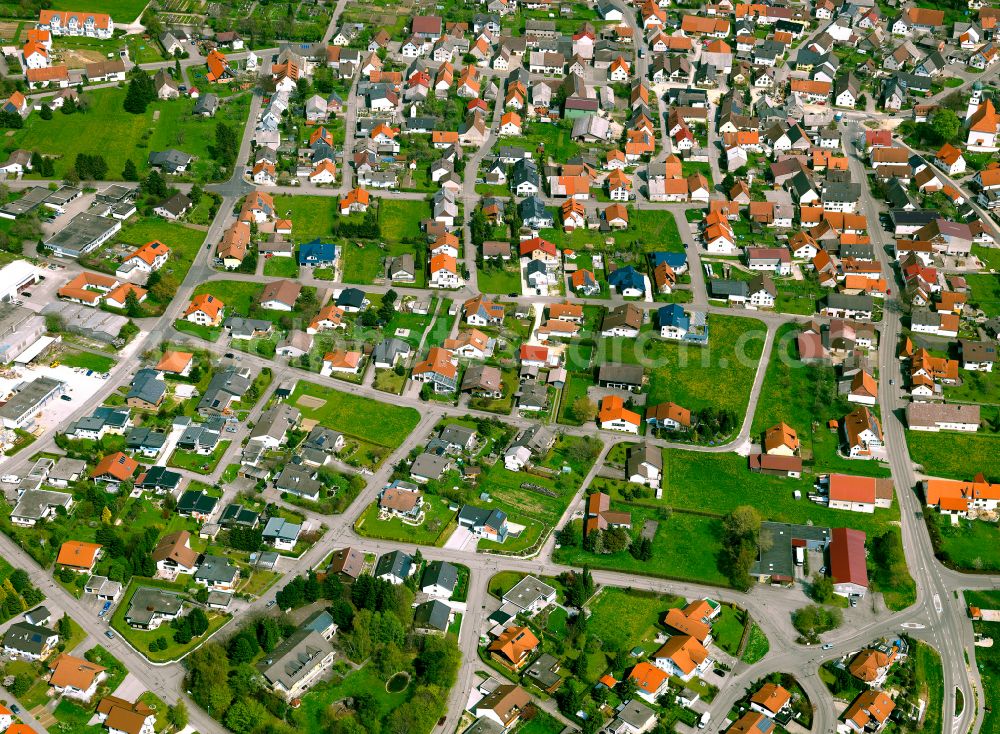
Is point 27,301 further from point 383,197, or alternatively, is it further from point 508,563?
point 508,563

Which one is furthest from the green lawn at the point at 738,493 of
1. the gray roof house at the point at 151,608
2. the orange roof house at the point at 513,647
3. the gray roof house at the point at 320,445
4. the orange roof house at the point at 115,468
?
the orange roof house at the point at 115,468

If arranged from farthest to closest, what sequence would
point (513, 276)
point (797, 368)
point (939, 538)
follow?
point (513, 276) → point (797, 368) → point (939, 538)

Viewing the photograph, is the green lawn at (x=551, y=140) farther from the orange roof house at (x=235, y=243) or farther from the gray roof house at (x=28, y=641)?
the gray roof house at (x=28, y=641)

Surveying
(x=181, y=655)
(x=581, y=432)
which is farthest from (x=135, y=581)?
(x=581, y=432)

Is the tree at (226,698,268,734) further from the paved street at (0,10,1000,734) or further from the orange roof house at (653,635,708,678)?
the orange roof house at (653,635,708,678)

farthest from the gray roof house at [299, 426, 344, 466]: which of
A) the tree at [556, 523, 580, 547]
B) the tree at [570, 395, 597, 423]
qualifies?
the tree at [556, 523, 580, 547]

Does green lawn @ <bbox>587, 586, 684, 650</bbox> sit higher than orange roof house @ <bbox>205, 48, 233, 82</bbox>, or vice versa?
orange roof house @ <bbox>205, 48, 233, 82</bbox>

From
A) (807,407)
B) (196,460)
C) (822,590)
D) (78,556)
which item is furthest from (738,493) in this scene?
(78,556)
